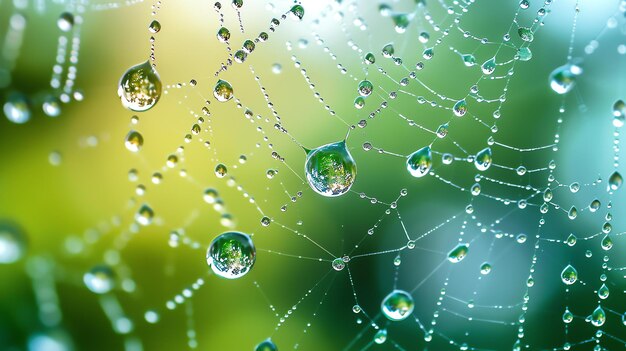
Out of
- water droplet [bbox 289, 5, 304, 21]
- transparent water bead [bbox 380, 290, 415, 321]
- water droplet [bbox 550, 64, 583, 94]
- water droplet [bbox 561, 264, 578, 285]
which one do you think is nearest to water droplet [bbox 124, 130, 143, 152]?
water droplet [bbox 289, 5, 304, 21]

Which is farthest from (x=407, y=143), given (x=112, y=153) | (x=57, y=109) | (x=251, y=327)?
(x=57, y=109)

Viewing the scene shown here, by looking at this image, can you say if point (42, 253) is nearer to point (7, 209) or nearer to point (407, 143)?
point (7, 209)

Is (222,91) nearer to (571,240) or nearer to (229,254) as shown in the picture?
(229,254)

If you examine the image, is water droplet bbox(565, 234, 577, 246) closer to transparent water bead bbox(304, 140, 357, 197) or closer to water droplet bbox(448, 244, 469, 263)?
water droplet bbox(448, 244, 469, 263)

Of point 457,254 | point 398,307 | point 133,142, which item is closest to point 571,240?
point 457,254

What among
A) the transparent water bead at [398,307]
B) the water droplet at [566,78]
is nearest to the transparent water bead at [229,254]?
the transparent water bead at [398,307]

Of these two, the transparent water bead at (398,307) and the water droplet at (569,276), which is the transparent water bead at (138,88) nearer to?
the transparent water bead at (398,307)
